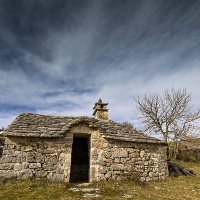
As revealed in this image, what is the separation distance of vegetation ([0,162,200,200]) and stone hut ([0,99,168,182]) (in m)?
0.48

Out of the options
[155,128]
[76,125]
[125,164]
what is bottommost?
[125,164]

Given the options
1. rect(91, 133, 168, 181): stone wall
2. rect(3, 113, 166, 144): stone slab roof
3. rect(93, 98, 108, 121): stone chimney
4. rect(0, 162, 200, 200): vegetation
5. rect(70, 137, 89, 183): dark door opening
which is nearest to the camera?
rect(0, 162, 200, 200): vegetation

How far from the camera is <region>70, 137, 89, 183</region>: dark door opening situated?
11.4 meters

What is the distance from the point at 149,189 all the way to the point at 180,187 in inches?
65.8

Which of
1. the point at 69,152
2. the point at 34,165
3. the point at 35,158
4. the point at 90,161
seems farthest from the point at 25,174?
the point at 90,161

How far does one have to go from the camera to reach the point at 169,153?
707 inches

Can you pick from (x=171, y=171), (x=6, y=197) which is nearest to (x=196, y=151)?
(x=171, y=171)

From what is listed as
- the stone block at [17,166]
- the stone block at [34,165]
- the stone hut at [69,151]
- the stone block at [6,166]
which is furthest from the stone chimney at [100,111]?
the stone block at [6,166]

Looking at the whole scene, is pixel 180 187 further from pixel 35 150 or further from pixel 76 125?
pixel 35 150

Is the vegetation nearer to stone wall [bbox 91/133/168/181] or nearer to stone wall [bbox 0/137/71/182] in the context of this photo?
stone wall [bbox 0/137/71/182]

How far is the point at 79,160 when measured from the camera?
12250mm

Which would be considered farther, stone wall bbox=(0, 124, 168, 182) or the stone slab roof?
the stone slab roof

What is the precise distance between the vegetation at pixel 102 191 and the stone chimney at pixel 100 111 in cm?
474

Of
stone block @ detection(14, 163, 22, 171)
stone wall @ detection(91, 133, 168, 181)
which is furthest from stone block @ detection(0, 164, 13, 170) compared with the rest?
stone wall @ detection(91, 133, 168, 181)
